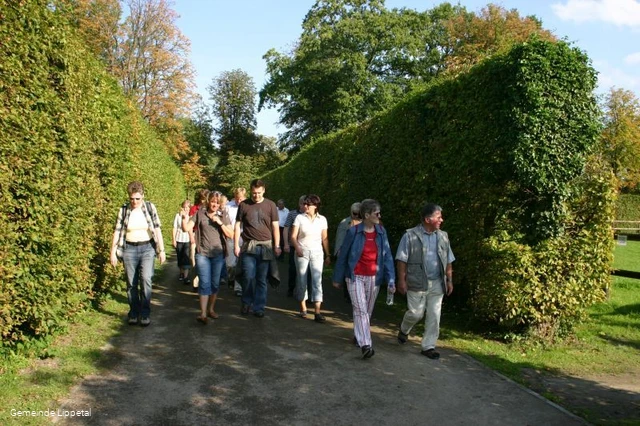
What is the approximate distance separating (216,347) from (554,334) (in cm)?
468

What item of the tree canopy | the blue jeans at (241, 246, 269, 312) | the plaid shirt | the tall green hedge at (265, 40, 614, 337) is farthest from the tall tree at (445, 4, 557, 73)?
the plaid shirt

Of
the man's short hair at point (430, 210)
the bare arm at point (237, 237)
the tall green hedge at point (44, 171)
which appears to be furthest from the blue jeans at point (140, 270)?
the man's short hair at point (430, 210)

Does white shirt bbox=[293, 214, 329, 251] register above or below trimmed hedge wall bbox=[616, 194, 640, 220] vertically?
below

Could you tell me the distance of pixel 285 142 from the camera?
46562 mm

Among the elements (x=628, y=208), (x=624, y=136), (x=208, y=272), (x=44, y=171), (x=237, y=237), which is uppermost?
(x=624, y=136)

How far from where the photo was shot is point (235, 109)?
72.7m

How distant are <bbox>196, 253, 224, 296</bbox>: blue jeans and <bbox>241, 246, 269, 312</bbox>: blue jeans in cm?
45

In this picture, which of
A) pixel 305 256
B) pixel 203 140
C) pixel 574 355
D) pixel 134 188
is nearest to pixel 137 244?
pixel 134 188

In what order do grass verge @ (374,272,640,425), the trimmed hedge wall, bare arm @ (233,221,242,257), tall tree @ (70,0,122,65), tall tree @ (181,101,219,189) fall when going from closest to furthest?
grass verge @ (374,272,640,425), bare arm @ (233,221,242,257), tall tree @ (70,0,122,65), the trimmed hedge wall, tall tree @ (181,101,219,189)

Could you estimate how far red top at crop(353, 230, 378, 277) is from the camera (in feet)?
21.4

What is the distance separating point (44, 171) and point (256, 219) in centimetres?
350

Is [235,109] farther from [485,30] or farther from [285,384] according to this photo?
[285,384]

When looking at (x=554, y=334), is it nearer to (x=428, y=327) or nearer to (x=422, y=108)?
(x=428, y=327)

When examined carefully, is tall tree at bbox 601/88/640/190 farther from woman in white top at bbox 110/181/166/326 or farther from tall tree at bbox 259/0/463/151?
woman in white top at bbox 110/181/166/326
